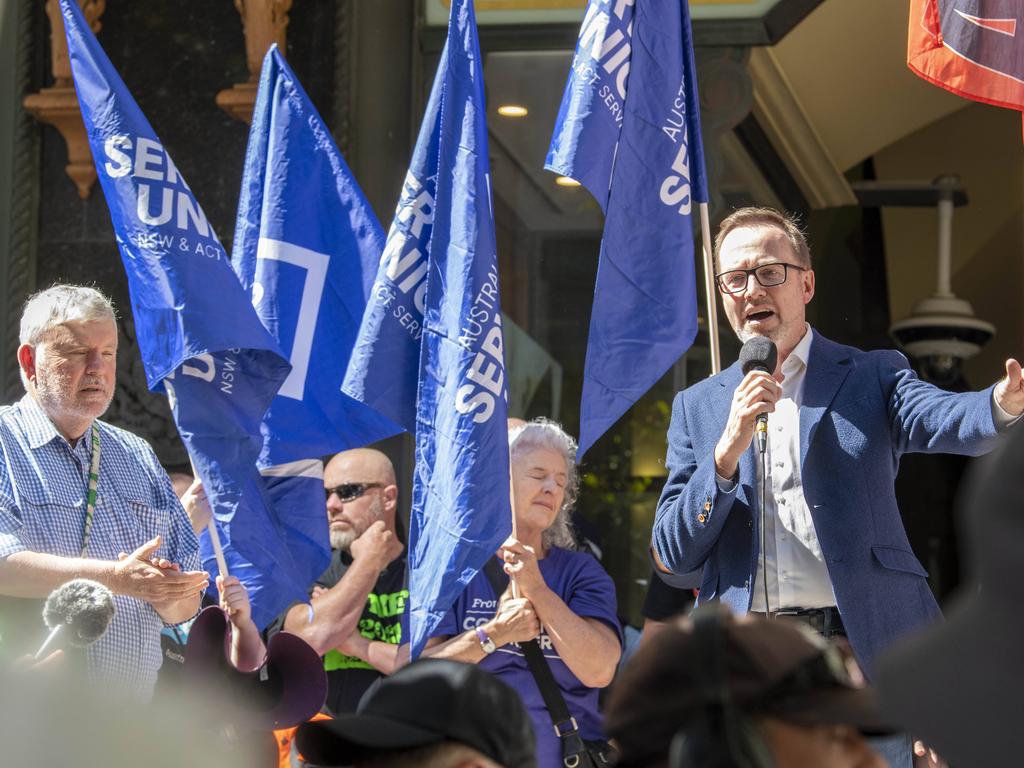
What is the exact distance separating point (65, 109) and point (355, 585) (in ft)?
9.74

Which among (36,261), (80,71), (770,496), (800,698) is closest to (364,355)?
(80,71)

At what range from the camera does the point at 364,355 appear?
4.93m

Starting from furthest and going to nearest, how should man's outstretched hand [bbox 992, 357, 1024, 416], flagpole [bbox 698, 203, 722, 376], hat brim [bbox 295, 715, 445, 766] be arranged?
1. flagpole [bbox 698, 203, 722, 376]
2. man's outstretched hand [bbox 992, 357, 1024, 416]
3. hat brim [bbox 295, 715, 445, 766]

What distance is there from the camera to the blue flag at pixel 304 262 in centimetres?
524

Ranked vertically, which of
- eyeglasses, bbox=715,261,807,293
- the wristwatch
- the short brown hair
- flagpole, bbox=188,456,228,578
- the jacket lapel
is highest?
the short brown hair

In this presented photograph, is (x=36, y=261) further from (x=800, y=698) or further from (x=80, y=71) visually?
(x=800, y=698)

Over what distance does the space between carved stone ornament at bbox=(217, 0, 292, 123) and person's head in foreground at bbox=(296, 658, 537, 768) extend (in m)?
4.93

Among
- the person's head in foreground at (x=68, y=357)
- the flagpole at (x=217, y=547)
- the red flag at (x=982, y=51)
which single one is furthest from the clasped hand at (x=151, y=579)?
the red flag at (x=982, y=51)

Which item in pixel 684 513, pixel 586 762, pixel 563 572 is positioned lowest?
pixel 586 762

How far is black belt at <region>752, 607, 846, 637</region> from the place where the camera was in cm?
373

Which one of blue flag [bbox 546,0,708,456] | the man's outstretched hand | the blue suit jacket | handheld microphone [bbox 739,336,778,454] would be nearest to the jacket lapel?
the blue suit jacket

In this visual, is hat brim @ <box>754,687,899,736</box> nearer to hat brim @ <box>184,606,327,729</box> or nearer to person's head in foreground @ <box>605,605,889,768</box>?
person's head in foreground @ <box>605,605,889,768</box>

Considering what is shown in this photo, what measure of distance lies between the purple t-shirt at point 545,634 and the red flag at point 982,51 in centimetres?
176

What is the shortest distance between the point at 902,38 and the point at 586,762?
188 inches
